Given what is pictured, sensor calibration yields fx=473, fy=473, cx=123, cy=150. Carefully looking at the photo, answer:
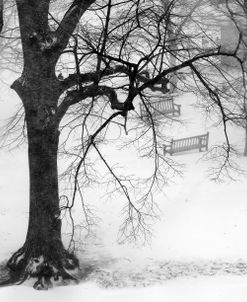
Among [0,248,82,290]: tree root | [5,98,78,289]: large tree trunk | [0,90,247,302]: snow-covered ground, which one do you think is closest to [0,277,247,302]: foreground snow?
[0,90,247,302]: snow-covered ground

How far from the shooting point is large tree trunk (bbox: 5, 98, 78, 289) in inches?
428

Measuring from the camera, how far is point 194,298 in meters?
10.1

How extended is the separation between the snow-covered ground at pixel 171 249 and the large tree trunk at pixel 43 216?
612 mm

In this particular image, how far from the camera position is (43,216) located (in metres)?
11.3

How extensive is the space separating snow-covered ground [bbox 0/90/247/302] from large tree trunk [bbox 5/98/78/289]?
612 millimetres

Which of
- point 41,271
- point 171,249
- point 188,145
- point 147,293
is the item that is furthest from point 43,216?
point 188,145

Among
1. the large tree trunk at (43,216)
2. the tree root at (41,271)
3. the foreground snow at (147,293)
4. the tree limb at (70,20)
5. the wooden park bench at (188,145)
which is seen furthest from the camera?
the wooden park bench at (188,145)

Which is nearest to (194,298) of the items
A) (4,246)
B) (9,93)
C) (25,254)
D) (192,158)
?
(25,254)

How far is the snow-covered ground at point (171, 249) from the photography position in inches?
406

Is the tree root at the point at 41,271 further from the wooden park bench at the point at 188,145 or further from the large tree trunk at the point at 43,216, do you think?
the wooden park bench at the point at 188,145

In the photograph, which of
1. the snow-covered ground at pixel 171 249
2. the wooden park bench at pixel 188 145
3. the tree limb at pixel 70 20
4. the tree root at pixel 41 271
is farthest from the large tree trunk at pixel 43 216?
the wooden park bench at pixel 188 145

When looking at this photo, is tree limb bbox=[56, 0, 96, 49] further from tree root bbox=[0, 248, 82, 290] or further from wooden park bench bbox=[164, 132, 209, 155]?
wooden park bench bbox=[164, 132, 209, 155]

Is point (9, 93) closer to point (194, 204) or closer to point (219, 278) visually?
point (194, 204)

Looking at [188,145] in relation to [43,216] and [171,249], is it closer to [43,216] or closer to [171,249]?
[171,249]
